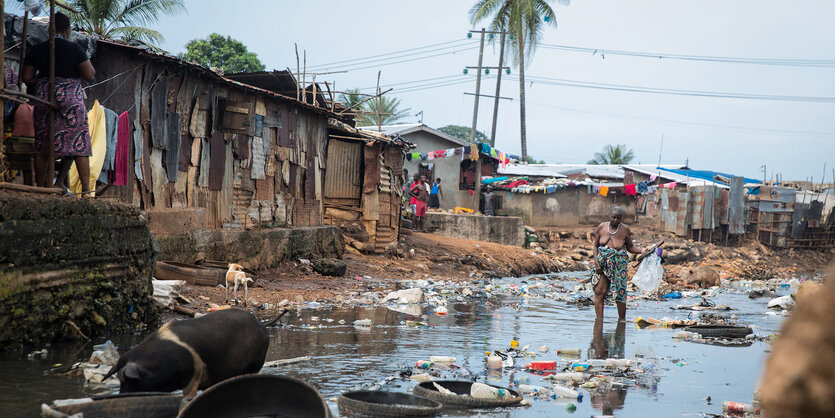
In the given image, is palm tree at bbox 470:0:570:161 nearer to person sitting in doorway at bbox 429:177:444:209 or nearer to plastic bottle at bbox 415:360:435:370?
person sitting in doorway at bbox 429:177:444:209

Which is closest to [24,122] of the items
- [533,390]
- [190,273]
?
[190,273]

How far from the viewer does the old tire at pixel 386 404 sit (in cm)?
475

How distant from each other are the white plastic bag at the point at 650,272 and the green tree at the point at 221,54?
1193 inches

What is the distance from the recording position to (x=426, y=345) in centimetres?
770

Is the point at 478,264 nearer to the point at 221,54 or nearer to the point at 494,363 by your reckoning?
the point at 494,363

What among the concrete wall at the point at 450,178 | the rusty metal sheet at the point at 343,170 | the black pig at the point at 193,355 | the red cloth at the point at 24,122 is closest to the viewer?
the black pig at the point at 193,355

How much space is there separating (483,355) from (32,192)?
4458 mm

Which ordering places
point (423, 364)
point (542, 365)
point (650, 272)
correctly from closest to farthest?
point (423, 364), point (542, 365), point (650, 272)

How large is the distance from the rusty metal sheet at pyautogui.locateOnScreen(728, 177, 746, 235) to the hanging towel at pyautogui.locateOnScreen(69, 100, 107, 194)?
2826cm

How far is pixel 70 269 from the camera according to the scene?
6520 millimetres

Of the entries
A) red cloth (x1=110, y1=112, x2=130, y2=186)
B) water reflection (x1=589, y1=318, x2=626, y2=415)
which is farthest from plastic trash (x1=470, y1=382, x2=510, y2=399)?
red cloth (x1=110, y1=112, x2=130, y2=186)

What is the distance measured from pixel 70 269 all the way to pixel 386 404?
11.4 feet

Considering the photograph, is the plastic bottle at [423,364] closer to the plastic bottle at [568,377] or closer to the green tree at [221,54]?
the plastic bottle at [568,377]

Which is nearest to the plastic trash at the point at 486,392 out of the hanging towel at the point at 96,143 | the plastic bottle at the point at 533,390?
the plastic bottle at the point at 533,390
